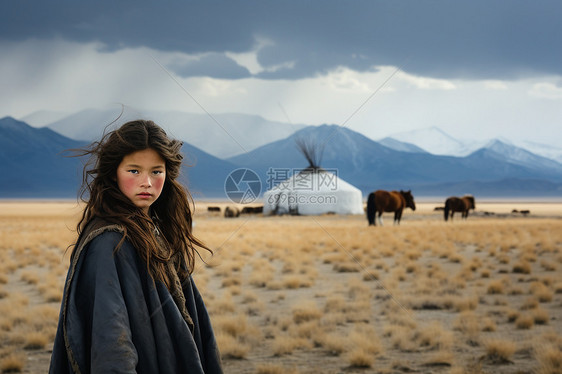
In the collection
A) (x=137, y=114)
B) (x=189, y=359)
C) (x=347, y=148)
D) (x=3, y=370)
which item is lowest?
(x=3, y=370)

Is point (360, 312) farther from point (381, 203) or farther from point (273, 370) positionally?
point (381, 203)

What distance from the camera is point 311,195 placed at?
114ft

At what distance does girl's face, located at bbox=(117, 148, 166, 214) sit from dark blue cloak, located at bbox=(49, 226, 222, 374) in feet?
0.54

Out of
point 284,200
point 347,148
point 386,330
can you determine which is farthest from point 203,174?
point 386,330

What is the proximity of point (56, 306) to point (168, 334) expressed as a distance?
722 cm

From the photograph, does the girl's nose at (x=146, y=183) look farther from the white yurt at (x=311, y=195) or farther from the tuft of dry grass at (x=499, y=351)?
the white yurt at (x=311, y=195)

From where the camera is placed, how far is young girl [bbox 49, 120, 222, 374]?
1538 millimetres

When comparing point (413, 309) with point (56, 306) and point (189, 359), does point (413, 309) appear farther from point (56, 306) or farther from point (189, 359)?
point (189, 359)

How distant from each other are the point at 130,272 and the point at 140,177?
305 mm

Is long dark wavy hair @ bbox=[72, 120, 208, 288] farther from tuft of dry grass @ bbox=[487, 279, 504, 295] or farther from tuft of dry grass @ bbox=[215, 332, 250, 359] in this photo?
tuft of dry grass @ bbox=[487, 279, 504, 295]

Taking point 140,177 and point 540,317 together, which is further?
point 540,317

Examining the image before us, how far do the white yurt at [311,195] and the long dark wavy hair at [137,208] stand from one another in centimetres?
3157

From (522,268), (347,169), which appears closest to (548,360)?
(522,268)

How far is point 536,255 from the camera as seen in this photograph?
13758 millimetres
